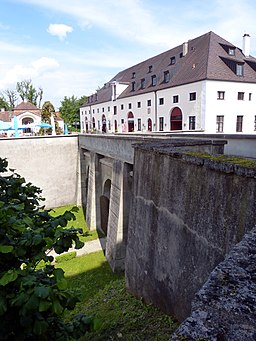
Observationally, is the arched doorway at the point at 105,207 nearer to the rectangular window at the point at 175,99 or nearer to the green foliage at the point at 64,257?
the green foliage at the point at 64,257

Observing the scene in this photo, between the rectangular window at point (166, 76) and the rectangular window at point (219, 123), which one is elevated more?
the rectangular window at point (166, 76)

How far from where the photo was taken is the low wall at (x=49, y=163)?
80.6 feet

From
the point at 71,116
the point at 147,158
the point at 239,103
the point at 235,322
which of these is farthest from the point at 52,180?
the point at 71,116

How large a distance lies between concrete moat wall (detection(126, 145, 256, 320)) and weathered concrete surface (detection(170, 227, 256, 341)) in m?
2.69

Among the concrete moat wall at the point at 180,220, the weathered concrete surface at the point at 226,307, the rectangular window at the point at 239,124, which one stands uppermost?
the rectangular window at the point at 239,124

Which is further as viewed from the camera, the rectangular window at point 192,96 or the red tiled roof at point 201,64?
the rectangular window at point 192,96

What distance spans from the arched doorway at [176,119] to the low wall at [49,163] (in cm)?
1233

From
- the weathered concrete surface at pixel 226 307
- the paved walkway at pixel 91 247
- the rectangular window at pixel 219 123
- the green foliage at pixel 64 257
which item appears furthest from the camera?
Result: the rectangular window at pixel 219 123

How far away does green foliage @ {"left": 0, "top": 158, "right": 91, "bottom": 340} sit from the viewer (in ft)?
8.75

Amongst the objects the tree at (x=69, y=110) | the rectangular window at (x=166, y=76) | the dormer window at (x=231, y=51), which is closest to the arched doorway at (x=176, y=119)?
the rectangular window at (x=166, y=76)

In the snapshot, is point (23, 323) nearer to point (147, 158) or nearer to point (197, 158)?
point (197, 158)

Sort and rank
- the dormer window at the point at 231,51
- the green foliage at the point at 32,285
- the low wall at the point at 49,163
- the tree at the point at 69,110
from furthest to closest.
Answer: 1. the tree at the point at 69,110
2. the dormer window at the point at 231,51
3. the low wall at the point at 49,163
4. the green foliage at the point at 32,285

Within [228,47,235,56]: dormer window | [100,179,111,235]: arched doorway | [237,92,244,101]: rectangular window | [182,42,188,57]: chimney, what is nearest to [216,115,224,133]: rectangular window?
[237,92,244,101]: rectangular window

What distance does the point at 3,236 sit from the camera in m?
3.20
